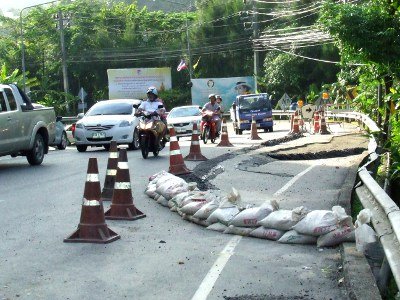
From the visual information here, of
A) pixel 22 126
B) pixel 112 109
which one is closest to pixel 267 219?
pixel 22 126

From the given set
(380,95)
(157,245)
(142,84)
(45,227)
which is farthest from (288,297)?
(142,84)

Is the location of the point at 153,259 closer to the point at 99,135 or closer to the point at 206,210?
the point at 206,210

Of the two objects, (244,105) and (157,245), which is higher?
(157,245)

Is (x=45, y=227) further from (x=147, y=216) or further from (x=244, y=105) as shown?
(x=244, y=105)

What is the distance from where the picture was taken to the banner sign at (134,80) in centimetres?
7894

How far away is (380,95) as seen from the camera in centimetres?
2478

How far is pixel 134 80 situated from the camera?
3152 inches

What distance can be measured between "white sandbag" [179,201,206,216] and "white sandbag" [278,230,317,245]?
70.6 inches

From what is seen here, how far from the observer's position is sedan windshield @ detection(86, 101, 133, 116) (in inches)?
1019

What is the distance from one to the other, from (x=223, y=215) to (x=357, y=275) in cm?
314

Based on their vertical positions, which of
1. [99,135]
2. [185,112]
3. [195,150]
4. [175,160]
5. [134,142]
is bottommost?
[185,112]

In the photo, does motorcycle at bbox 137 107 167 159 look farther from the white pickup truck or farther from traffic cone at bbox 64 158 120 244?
traffic cone at bbox 64 158 120 244

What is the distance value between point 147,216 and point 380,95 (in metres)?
14.7

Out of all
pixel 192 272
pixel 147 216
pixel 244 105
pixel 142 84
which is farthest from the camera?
pixel 142 84
